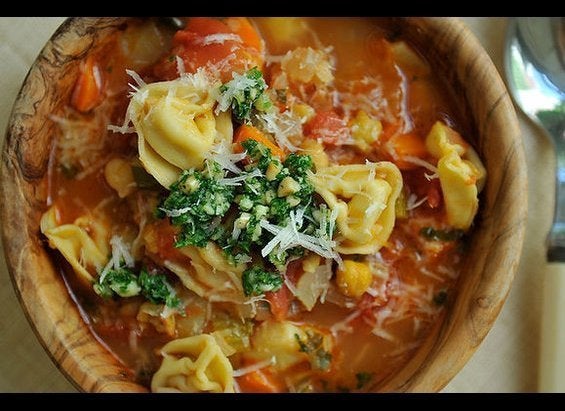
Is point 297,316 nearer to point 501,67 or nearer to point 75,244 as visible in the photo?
point 75,244

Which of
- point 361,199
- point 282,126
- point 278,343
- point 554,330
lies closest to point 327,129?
point 282,126

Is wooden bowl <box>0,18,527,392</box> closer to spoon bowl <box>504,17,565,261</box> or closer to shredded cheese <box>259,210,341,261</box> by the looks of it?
spoon bowl <box>504,17,565,261</box>

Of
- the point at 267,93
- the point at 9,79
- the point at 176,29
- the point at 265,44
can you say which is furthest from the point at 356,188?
the point at 9,79

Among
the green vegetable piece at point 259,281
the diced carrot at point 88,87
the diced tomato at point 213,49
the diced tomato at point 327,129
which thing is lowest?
the green vegetable piece at point 259,281

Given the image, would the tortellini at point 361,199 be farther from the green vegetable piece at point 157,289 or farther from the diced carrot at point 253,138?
the green vegetable piece at point 157,289

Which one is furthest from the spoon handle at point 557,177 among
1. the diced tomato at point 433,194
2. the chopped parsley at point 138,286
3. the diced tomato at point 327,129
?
the chopped parsley at point 138,286

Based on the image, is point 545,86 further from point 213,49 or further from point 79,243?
point 79,243

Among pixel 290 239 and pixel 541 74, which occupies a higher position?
pixel 541 74
